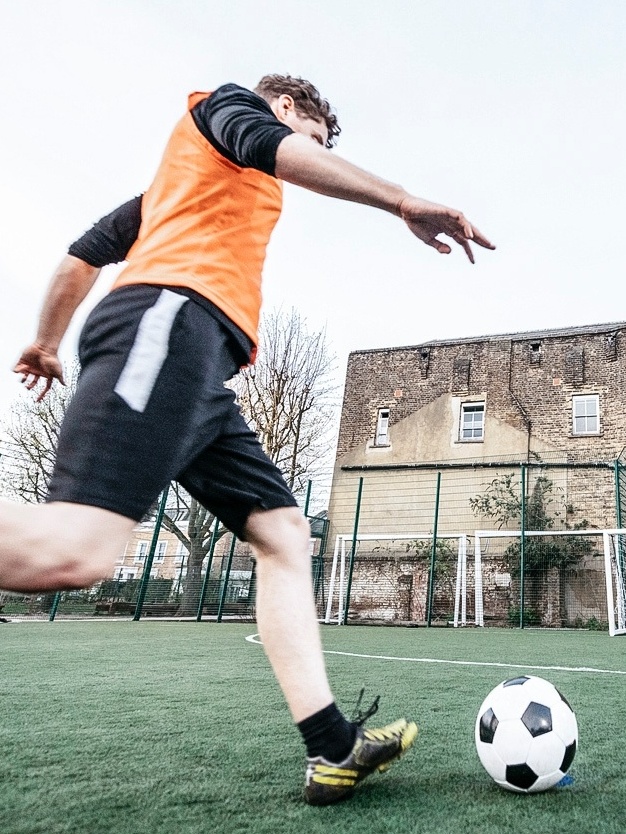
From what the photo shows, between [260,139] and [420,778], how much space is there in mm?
1692

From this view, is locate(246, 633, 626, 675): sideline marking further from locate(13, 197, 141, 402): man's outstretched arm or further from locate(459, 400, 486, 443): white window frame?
locate(459, 400, 486, 443): white window frame

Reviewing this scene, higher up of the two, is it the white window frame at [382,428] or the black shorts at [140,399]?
the white window frame at [382,428]

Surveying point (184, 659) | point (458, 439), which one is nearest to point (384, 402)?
point (458, 439)

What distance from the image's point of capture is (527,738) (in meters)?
1.80

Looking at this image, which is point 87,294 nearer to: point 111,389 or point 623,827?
point 111,389

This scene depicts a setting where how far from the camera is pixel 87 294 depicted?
2.03 m

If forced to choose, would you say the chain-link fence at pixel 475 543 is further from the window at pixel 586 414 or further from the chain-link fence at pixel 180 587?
the chain-link fence at pixel 180 587

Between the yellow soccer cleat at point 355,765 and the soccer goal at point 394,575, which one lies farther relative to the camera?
the soccer goal at point 394,575

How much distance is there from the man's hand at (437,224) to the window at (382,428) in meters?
20.3

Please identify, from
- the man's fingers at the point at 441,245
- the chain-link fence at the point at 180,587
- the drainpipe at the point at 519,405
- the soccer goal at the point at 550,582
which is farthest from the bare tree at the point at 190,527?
the man's fingers at the point at 441,245

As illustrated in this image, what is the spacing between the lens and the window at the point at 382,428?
2183 cm

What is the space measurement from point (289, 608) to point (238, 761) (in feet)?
1.79

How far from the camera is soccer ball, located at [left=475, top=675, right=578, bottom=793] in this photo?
176cm

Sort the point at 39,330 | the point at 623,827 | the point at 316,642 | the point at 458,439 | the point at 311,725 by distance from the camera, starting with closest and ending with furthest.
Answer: the point at 623,827
the point at 311,725
the point at 316,642
the point at 39,330
the point at 458,439
